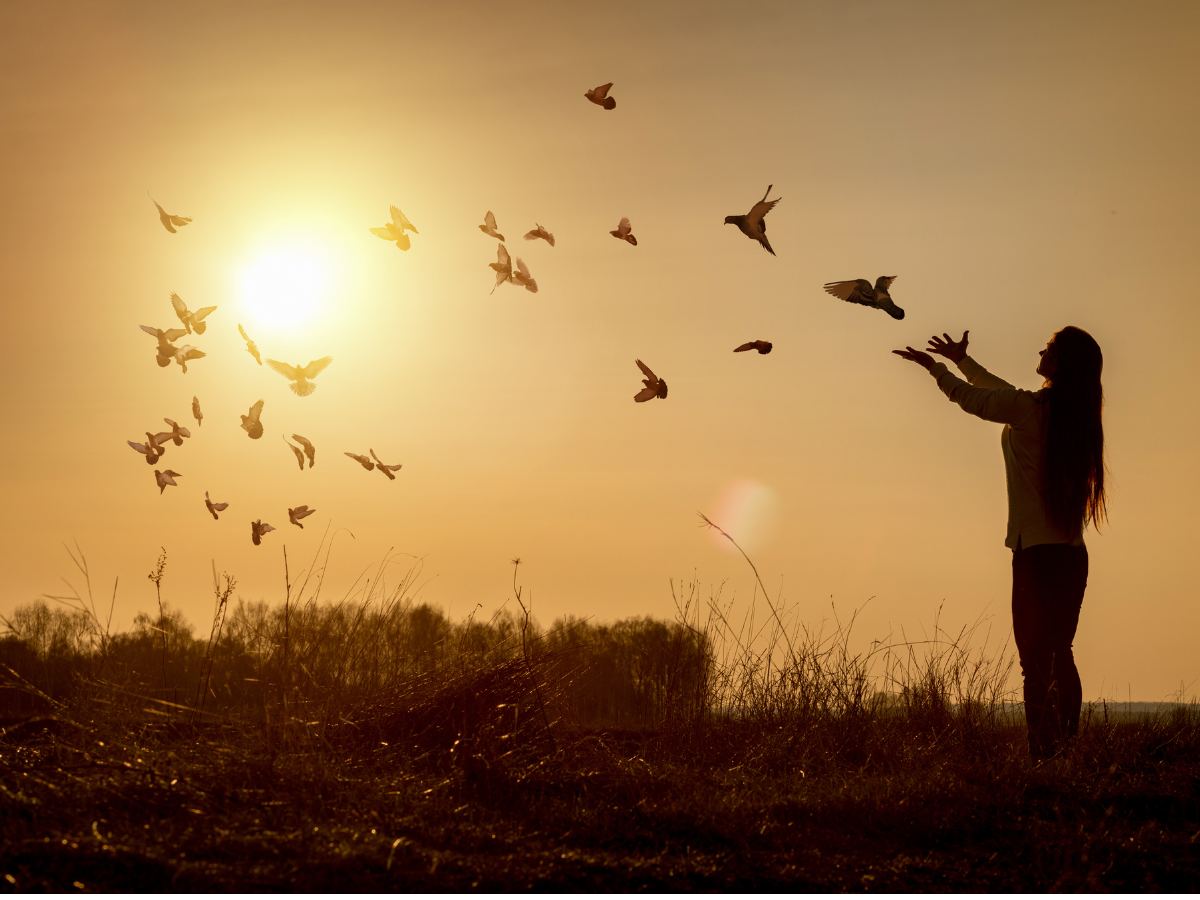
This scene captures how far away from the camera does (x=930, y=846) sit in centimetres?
458

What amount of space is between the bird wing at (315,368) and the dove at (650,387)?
219 cm

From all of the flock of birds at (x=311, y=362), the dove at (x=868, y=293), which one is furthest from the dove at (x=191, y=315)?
the dove at (x=868, y=293)

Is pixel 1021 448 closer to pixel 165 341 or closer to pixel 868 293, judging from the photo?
pixel 868 293

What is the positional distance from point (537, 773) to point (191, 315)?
4.50 m

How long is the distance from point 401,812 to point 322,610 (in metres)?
2.80

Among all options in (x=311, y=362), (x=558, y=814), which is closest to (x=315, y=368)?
(x=311, y=362)

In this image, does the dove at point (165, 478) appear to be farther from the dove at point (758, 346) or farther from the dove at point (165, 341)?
the dove at point (758, 346)

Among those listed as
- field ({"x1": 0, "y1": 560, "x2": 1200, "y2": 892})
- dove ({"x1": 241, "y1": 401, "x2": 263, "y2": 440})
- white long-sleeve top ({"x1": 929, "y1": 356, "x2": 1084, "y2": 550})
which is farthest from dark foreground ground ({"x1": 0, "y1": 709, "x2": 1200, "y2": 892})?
dove ({"x1": 241, "y1": 401, "x2": 263, "y2": 440})

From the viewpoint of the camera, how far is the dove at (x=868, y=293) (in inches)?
267

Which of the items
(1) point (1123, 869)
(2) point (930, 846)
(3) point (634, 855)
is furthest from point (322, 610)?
(1) point (1123, 869)

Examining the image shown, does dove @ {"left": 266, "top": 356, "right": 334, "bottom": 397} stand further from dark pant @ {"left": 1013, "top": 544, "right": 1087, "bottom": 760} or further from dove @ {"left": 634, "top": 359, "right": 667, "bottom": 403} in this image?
dark pant @ {"left": 1013, "top": 544, "right": 1087, "bottom": 760}

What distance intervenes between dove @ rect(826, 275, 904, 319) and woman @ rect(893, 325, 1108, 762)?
544 mm

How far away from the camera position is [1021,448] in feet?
21.4

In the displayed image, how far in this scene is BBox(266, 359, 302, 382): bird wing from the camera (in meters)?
7.99
